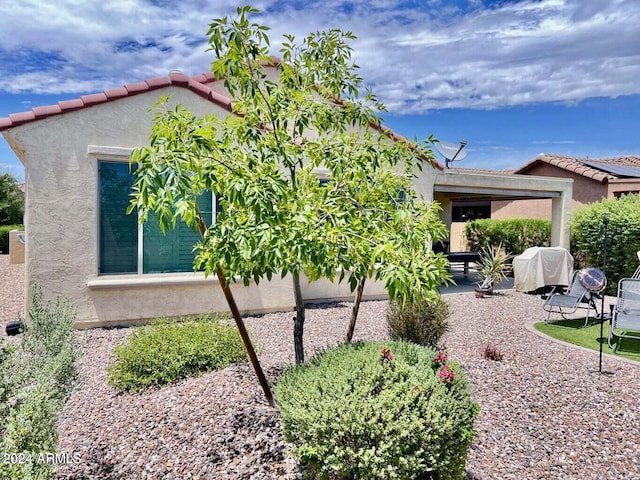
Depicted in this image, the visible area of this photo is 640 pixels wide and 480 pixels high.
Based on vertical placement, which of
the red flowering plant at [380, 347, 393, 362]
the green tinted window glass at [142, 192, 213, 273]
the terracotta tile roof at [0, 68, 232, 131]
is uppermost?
the terracotta tile roof at [0, 68, 232, 131]

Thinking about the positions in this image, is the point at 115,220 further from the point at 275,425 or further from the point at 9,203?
the point at 9,203

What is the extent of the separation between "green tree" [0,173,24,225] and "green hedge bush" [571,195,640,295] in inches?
1459

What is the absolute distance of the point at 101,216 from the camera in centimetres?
934

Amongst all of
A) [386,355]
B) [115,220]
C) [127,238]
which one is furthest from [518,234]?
[386,355]

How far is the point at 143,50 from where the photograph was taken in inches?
516

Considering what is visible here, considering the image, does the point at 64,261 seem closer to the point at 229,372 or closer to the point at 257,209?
the point at 229,372

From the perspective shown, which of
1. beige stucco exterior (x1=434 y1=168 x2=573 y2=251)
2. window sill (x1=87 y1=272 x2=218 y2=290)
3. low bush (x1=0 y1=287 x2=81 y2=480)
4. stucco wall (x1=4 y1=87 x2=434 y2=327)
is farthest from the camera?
beige stucco exterior (x1=434 y1=168 x2=573 y2=251)

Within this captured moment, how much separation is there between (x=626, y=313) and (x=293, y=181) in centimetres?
855

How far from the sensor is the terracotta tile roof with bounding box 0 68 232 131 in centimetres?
861

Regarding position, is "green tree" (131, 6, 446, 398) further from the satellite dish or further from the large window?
the satellite dish

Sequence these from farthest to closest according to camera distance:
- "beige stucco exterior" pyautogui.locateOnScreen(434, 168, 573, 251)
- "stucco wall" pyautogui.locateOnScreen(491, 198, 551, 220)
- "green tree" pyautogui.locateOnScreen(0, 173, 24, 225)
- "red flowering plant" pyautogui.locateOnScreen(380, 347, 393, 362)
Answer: "green tree" pyautogui.locateOnScreen(0, 173, 24, 225), "stucco wall" pyautogui.locateOnScreen(491, 198, 551, 220), "beige stucco exterior" pyautogui.locateOnScreen(434, 168, 573, 251), "red flowering plant" pyautogui.locateOnScreen(380, 347, 393, 362)

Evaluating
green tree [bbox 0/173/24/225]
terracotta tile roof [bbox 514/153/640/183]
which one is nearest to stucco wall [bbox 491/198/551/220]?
terracotta tile roof [bbox 514/153/640/183]

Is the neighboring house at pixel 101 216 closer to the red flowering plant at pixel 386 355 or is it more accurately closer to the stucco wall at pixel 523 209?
the red flowering plant at pixel 386 355

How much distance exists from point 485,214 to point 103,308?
2784cm
